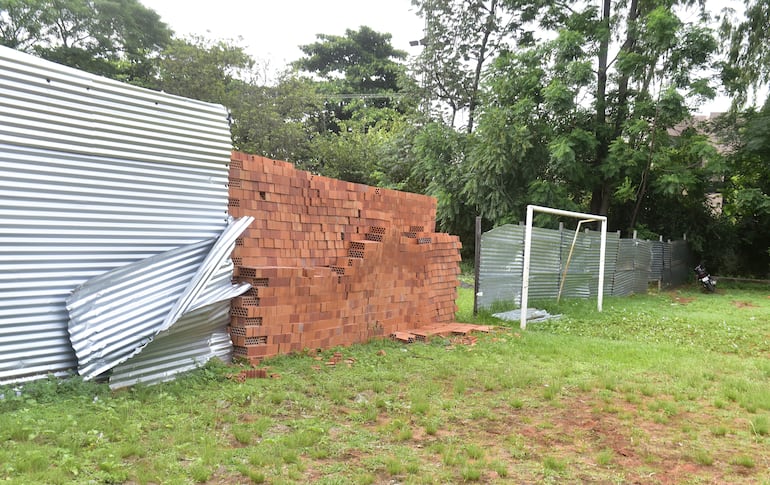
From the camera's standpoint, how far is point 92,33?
757 inches

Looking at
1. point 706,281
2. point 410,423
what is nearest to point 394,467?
point 410,423

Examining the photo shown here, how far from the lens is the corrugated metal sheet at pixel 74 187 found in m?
4.01

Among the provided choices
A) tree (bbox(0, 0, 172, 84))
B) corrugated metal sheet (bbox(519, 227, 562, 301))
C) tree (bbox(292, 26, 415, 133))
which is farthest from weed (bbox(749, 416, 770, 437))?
tree (bbox(292, 26, 415, 133))

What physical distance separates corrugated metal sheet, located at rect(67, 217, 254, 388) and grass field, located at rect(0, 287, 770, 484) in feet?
0.85

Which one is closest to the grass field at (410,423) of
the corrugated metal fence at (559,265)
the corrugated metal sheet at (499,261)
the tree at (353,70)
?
the corrugated metal sheet at (499,261)

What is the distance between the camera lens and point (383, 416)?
423 cm

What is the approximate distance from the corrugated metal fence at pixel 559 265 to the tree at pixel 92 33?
15.3 metres

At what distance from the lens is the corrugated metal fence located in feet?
31.7

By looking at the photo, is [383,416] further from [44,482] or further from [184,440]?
[44,482]

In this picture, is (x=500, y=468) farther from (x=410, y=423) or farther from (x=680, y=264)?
(x=680, y=264)

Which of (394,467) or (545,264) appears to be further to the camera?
(545,264)

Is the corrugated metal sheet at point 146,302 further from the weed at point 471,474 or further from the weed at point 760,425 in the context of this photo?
the weed at point 760,425

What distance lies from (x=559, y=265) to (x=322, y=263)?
6334mm

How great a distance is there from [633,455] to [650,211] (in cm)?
1894
